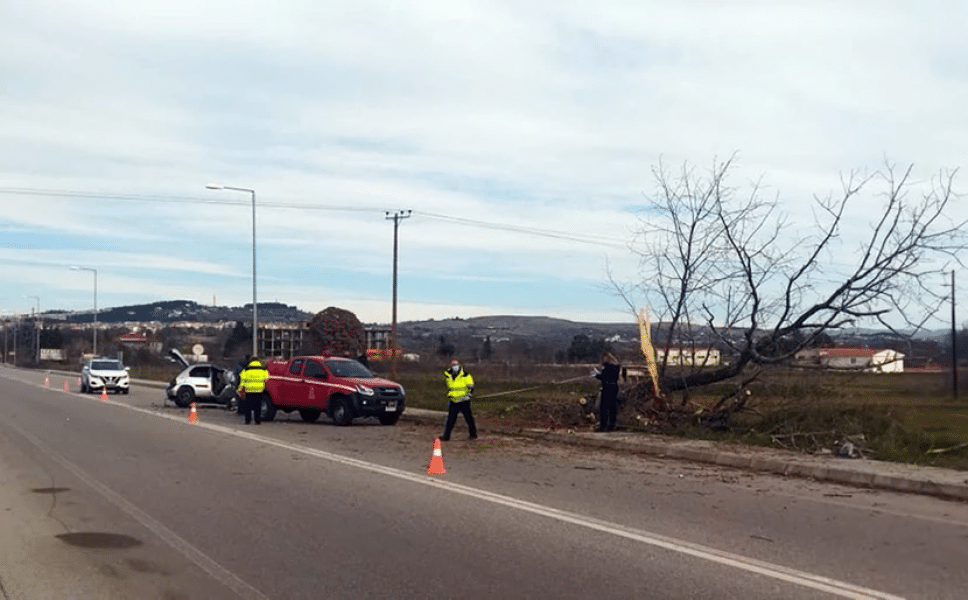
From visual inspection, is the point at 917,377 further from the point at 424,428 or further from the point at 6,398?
the point at 6,398

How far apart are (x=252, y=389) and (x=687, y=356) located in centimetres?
Result: 1059

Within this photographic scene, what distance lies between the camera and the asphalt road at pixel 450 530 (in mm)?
8500

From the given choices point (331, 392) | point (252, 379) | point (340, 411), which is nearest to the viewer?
point (252, 379)

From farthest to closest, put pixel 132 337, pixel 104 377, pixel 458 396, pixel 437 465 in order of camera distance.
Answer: pixel 132 337 < pixel 104 377 < pixel 458 396 < pixel 437 465

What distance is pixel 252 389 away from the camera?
87.2 ft

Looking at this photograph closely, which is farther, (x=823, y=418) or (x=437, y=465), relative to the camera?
(x=823, y=418)

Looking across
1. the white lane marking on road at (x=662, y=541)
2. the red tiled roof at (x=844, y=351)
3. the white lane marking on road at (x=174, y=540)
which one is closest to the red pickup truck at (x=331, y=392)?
the white lane marking on road at (x=662, y=541)

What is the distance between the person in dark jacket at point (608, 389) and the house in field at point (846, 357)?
3.86 m

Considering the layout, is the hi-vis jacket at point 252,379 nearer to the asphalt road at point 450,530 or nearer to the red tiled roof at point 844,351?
the asphalt road at point 450,530

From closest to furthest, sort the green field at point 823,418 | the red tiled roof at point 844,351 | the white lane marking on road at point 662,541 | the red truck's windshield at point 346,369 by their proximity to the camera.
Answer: the white lane marking on road at point 662,541
the green field at point 823,418
the red tiled roof at point 844,351
the red truck's windshield at point 346,369

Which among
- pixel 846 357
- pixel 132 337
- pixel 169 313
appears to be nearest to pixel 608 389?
pixel 846 357

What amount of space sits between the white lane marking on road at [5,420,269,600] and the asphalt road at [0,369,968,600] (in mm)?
32

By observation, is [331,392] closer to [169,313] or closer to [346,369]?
[346,369]

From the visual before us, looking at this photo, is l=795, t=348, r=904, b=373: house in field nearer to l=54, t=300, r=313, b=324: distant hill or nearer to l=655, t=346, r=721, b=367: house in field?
l=655, t=346, r=721, b=367: house in field
